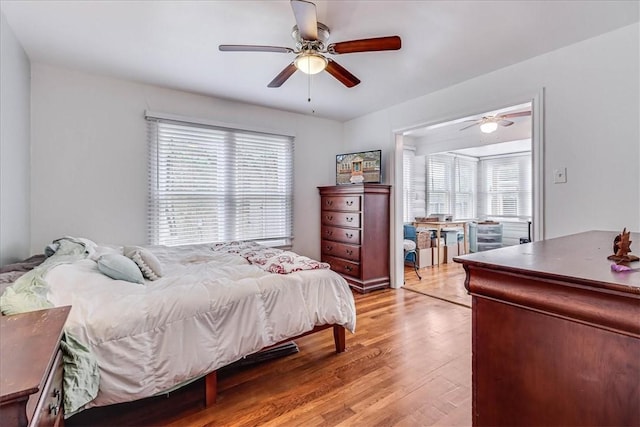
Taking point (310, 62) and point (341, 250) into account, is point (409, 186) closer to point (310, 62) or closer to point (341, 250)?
point (341, 250)

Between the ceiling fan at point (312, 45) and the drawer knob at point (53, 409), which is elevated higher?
the ceiling fan at point (312, 45)

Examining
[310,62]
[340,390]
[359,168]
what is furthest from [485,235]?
[310,62]

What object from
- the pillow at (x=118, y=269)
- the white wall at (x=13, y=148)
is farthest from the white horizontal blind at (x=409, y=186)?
the white wall at (x=13, y=148)

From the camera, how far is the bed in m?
1.34

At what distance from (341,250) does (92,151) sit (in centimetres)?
306

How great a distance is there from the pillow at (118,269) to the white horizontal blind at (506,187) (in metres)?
7.39

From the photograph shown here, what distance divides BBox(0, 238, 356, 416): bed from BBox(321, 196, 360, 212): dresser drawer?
1739mm

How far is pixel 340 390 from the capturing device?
6.01 feet

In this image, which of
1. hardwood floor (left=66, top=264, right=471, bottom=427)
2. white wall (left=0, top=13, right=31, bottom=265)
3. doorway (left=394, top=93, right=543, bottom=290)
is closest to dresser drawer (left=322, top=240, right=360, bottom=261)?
hardwood floor (left=66, top=264, right=471, bottom=427)

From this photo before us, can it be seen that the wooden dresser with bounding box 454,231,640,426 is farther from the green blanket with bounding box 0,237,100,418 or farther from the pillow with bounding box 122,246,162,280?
the pillow with bounding box 122,246,162,280

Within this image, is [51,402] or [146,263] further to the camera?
[146,263]

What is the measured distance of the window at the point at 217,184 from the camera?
3281mm

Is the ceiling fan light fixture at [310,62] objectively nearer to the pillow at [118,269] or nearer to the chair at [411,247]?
the pillow at [118,269]

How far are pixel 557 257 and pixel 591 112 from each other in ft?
7.52
